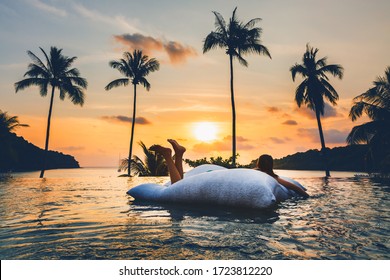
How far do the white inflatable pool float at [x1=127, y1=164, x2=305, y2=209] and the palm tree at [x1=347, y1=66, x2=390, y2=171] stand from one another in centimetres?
1743

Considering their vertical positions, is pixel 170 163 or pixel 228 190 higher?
pixel 170 163

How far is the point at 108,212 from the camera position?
425 centimetres

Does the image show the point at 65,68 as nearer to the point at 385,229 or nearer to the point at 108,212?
the point at 108,212

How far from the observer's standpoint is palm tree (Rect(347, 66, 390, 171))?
65.2 feet

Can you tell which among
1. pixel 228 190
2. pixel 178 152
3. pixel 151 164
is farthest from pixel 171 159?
pixel 151 164

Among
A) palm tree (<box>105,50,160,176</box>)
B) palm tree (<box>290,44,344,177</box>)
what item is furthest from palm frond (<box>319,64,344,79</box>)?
palm tree (<box>105,50,160,176</box>)

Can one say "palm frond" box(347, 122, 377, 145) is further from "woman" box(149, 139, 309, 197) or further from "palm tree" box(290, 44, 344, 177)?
"woman" box(149, 139, 309, 197)

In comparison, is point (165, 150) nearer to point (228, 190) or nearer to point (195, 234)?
point (228, 190)

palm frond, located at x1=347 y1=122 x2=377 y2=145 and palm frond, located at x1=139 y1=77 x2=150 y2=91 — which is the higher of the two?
palm frond, located at x1=139 y1=77 x2=150 y2=91

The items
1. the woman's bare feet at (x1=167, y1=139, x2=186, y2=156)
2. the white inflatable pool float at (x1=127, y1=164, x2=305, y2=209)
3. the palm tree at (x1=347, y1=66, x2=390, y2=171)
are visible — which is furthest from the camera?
the palm tree at (x1=347, y1=66, x2=390, y2=171)

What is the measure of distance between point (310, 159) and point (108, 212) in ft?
145

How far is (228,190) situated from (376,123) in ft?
62.9

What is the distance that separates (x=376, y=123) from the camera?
65.9 feet

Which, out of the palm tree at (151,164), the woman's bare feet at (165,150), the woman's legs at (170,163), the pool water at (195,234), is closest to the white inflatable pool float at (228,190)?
the pool water at (195,234)
